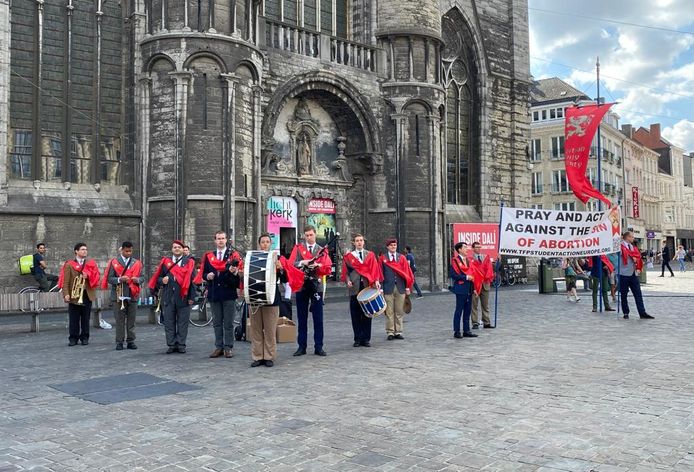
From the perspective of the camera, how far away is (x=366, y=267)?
10258 mm

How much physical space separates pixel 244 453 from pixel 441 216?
2054cm

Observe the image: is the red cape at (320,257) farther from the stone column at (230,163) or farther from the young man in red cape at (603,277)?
the stone column at (230,163)

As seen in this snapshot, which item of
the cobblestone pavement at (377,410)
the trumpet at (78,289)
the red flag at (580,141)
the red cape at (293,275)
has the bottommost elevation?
the cobblestone pavement at (377,410)

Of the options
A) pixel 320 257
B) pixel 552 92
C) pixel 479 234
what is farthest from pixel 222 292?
pixel 552 92

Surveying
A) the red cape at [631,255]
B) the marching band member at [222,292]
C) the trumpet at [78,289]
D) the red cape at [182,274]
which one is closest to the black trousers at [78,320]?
the trumpet at [78,289]

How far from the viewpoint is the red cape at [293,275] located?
9031mm

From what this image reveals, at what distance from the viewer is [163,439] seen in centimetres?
503

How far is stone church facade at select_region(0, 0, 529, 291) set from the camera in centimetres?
1714

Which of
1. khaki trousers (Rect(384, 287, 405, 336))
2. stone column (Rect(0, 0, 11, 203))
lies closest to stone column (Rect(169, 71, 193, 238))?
stone column (Rect(0, 0, 11, 203))

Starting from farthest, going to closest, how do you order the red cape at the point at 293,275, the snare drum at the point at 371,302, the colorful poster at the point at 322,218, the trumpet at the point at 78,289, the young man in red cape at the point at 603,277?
the colorful poster at the point at 322,218 → the young man in red cape at the point at 603,277 → the trumpet at the point at 78,289 → the snare drum at the point at 371,302 → the red cape at the point at 293,275

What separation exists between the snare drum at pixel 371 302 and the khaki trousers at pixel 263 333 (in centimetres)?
168

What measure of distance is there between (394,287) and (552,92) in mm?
54451

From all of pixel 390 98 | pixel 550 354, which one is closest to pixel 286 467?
pixel 550 354

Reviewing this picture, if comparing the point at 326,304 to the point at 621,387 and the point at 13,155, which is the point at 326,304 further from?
the point at 621,387
